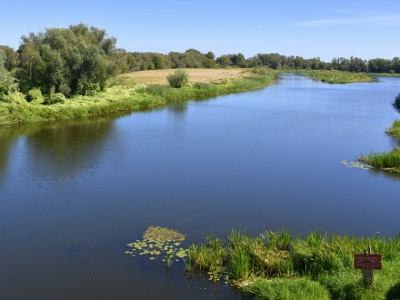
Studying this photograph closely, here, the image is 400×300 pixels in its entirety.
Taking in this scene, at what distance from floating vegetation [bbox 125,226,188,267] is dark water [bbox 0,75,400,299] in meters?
0.24

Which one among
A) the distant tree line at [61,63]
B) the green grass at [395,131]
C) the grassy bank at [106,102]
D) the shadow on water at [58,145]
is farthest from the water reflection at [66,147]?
the green grass at [395,131]

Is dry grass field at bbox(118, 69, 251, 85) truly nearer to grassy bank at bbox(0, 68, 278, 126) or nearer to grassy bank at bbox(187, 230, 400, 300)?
grassy bank at bbox(0, 68, 278, 126)

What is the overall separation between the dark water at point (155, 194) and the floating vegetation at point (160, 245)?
0.24 m

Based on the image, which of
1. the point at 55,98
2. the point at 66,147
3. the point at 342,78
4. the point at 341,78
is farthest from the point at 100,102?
the point at 342,78

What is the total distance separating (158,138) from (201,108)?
1281 cm

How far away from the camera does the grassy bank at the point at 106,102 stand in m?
25.8

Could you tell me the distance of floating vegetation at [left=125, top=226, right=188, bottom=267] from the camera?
31.0 ft

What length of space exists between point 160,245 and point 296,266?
10.2 feet

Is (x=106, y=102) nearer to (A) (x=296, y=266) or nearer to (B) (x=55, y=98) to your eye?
(B) (x=55, y=98)

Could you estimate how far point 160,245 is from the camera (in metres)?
9.91

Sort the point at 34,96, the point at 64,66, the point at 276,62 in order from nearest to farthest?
the point at 34,96
the point at 64,66
the point at 276,62

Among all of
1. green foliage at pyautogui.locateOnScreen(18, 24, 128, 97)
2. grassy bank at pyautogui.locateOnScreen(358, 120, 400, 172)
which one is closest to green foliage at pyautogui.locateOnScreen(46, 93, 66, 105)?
green foliage at pyautogui.locateOnScreen(18, 24, 128, 97)

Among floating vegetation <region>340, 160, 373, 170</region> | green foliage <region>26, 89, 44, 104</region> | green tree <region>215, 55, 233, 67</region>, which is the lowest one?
floating vegetation <region>340, 160, 373, 170</region>

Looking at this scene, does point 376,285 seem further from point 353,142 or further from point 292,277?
point 353,142
